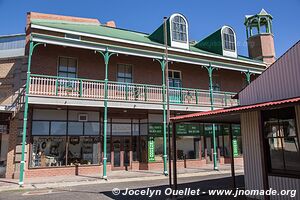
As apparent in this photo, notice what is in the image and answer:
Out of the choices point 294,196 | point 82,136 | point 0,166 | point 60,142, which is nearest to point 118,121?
point 82,136

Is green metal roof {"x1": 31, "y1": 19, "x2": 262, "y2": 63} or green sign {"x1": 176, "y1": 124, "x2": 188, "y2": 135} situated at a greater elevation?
green metal roof {"x1": 31, "y1": 19, "x2": 262, "y2": 63}

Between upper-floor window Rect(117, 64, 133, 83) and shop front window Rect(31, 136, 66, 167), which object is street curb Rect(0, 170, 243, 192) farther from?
upper-floor window Rect(117, 64, 133, 83)

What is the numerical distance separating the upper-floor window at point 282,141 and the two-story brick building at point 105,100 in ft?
27.0

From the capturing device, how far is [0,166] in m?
16.2

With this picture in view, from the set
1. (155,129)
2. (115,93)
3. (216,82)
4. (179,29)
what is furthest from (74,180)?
(216,82)

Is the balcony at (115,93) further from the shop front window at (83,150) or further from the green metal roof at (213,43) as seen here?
the green metal roof at (213,43)

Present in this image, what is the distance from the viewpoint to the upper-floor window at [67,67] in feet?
53.3

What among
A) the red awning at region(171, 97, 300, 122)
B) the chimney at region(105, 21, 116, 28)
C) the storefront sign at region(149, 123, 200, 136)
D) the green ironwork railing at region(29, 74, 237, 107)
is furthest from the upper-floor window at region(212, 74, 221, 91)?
the red awning at region(171, 97, 300, 122)

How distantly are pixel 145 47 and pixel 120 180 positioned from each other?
929 cm

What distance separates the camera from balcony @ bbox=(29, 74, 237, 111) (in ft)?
46.7

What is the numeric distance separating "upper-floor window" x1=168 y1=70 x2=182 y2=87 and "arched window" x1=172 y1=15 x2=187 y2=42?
2584 mm

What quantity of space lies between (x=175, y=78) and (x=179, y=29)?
3983 millimetres

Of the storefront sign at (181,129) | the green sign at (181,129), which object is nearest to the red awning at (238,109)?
the storefront sign at (181,129)

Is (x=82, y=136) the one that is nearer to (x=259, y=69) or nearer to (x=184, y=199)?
(x=184, y=199)
